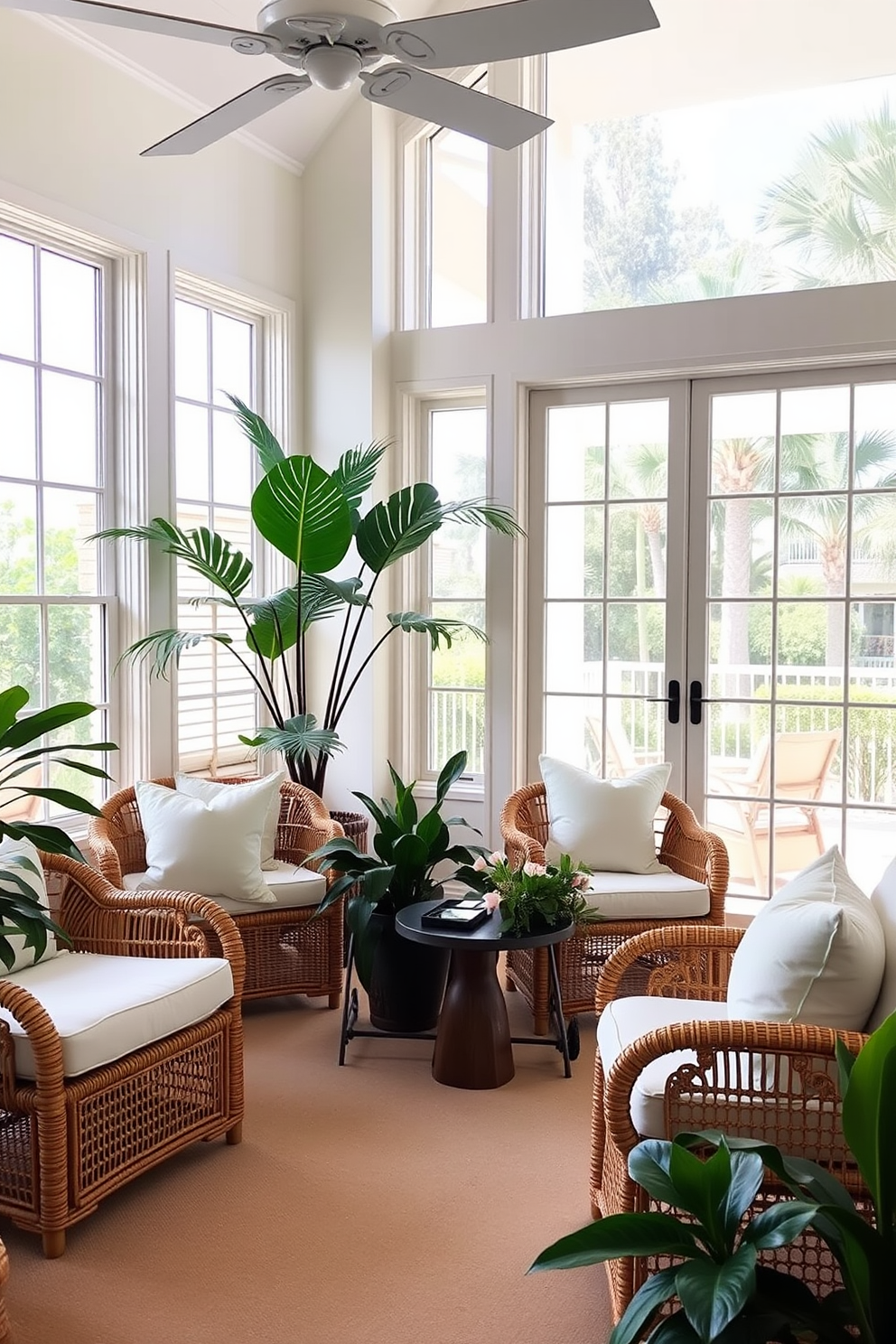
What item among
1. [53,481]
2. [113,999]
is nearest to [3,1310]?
[113,999]

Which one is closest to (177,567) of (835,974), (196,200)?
(196,200)

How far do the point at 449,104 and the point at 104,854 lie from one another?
2.36 m

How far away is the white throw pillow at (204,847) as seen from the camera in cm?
374

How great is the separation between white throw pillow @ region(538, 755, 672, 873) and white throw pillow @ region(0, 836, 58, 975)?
70.0 inches

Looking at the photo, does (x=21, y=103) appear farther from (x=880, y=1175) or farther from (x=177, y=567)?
(x=880, y=1175)

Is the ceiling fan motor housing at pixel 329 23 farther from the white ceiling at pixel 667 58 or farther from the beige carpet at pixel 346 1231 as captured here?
the beige carpet at pixel 346 1231

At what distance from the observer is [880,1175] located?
169 cm

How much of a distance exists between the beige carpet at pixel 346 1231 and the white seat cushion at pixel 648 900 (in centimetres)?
55

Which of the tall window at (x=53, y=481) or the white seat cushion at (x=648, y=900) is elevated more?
the tall window at (x=53, y=481)

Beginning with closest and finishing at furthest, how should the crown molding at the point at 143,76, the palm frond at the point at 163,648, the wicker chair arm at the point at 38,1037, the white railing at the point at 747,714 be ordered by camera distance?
the wicker chair arm at the point at 38,1037, the crown molding at the point at 143,76, the palm frond at the point at 163,648, the white railing at the point at 747,714

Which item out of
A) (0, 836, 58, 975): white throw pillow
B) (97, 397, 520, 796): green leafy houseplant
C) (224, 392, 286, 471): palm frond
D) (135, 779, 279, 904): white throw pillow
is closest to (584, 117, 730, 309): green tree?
(97, 397, 520, 796): green leafy houseplant

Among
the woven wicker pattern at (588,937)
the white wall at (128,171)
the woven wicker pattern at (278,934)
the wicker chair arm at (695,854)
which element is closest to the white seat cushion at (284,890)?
the woven wicker pattern at (278,934)

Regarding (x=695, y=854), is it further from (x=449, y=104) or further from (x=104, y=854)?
(x=449, y=104)

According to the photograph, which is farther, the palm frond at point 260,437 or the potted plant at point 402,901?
the palm frond at point 260,437
